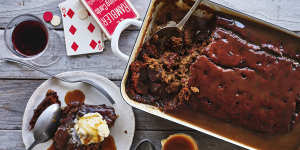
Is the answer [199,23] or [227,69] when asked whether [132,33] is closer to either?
[199,23]

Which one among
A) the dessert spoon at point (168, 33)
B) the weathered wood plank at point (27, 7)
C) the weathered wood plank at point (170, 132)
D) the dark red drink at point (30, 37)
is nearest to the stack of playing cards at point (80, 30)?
the weathered wood plank at point (27, 7)

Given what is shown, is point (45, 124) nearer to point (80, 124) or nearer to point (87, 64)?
point (80, 124)

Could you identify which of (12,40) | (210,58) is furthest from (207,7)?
(12,40)

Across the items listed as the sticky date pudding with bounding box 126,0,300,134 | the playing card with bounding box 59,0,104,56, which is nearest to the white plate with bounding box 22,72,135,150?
the playing card with bounding box 59,0,104,56

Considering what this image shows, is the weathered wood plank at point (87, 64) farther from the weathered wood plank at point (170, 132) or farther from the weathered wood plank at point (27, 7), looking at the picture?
the weathered wood plank at point (170, 132)

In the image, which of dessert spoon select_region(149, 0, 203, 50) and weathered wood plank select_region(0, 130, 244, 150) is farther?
weathered wood plank select_region(0, 130, 244, 150)

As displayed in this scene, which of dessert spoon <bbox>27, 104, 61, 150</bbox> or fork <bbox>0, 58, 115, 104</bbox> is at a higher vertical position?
fork <bbox>0, 58, 115, 104</bbox>

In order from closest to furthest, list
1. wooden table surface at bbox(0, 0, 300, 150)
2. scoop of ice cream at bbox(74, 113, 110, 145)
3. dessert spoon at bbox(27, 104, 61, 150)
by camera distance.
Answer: scoop of ice cream at bbox(74, 113, 110, 145)
dessert spoon at bbox(27, 104, 61, 150)
wooden table surface at bbox(0, 0, 300, 150)

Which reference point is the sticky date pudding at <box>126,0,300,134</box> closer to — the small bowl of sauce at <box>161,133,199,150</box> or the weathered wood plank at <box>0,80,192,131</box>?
the small bowl of sauce at <box>161,133,199,150</box>
